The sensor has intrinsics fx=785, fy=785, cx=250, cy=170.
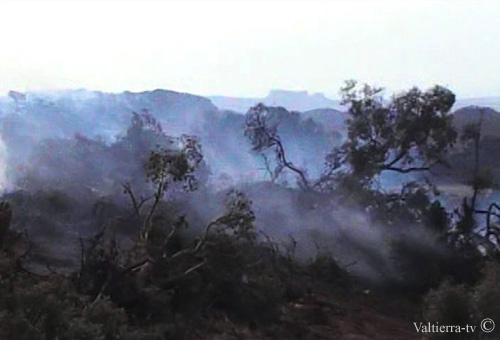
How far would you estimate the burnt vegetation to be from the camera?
14008 millimetres

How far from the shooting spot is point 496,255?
2189cm

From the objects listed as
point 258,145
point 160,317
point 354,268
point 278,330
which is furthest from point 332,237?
point 160,317

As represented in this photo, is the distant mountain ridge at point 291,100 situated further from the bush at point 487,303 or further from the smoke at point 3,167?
the bush at point 487,303

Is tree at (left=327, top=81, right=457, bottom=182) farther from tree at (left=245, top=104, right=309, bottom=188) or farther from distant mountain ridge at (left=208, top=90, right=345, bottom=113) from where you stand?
distant mountain ridge at (left=208, top=90, right=345, bottom=113)

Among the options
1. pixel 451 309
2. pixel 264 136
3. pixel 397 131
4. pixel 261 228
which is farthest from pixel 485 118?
pixel 451 309

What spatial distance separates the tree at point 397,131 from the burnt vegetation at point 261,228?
0.04 meters

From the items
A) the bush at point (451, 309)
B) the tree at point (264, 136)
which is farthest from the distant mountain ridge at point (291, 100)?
the bush at point (451, 309)

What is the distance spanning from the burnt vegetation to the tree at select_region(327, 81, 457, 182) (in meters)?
0.04

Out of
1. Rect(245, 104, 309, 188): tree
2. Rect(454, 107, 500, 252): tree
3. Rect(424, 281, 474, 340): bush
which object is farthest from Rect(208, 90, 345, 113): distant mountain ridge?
Rect(424, 281, 474, 340): bush

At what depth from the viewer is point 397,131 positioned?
24.1 meters

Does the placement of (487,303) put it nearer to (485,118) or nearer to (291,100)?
(485,118)

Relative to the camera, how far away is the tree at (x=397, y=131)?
23.7 metres

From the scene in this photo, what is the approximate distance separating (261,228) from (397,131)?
5.15m

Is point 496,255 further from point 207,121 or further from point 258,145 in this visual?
point 207,121
